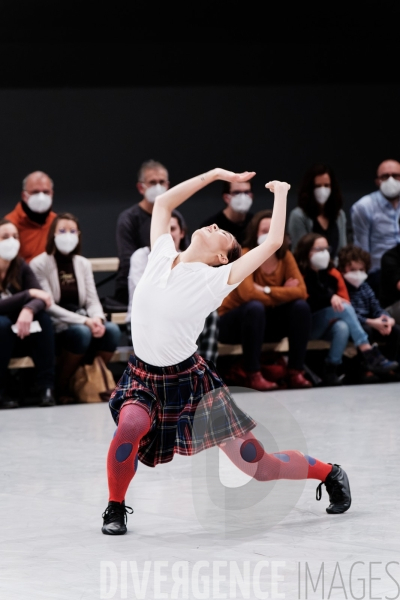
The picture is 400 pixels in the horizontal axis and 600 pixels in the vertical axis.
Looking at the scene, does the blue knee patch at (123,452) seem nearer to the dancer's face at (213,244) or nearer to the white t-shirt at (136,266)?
the dancer's face at (213,244)

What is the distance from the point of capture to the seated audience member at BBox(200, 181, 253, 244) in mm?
6641

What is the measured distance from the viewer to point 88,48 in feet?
24.7

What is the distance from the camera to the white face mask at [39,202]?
247 inches

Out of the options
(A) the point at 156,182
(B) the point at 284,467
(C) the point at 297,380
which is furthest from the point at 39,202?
(B) the point at 284,467

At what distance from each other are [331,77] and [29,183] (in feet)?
9.85

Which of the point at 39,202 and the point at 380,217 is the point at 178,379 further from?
the point at 380,217

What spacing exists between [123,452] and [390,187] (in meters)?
4.44

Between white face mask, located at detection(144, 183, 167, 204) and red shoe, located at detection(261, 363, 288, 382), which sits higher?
white face mask, located at detection(144, 183, 167, 204)

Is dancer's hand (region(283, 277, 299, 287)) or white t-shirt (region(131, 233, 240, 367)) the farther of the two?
dancer's hand (region(283, 277, 299, 287))

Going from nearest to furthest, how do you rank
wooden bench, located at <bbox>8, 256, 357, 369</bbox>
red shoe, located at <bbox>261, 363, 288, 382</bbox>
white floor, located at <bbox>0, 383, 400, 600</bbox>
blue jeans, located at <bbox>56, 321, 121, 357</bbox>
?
white floor, located at <bbox>0, 383, 400, 600</bbox> < blue jeans, located at <bbox>56, 321, 121, 357</bbox> < wooden bench, located at <bbox>8, 256, 357, 369</bbox> < red shoe, located at <bbox>261, 363, 288, 382</bbox>

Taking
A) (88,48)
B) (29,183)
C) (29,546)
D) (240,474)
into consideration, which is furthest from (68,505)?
(88,48)

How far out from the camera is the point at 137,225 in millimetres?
6543

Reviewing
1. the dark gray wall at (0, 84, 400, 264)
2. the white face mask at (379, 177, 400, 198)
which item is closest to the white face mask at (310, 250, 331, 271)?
the white face mask at (379, 177, 400, 198)

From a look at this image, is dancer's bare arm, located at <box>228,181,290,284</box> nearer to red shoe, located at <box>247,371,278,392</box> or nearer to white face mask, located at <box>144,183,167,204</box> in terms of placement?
red shoe, located at <box>247,371,278,392</box>
